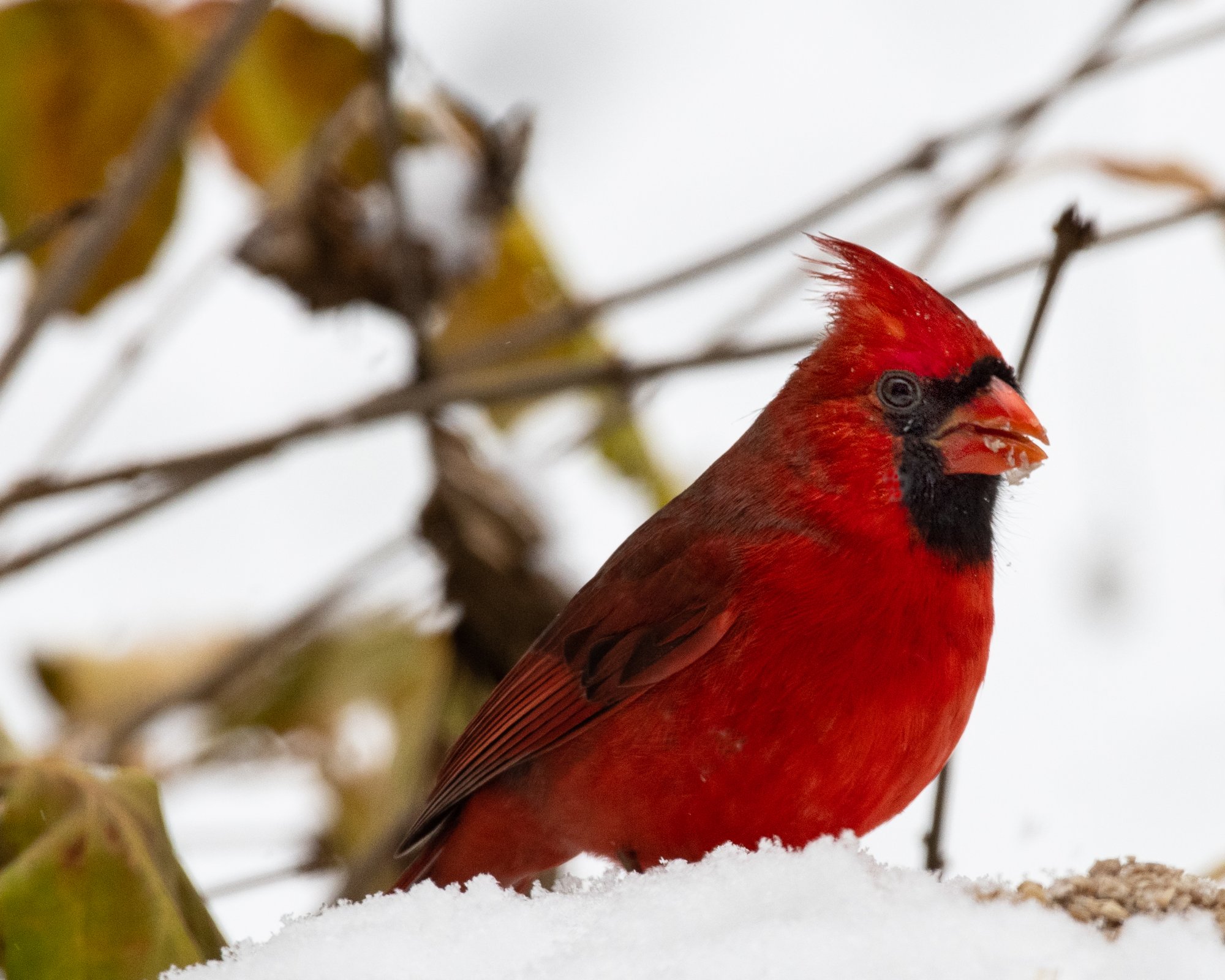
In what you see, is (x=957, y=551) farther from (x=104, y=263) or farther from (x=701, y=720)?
(x=104, y=263)

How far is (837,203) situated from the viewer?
2.35 m

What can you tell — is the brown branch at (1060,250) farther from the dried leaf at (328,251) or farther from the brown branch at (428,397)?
the dried leaf at (328,251)

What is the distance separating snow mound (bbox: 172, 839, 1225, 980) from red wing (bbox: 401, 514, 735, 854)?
433 millimetres

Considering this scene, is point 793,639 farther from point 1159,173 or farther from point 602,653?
point 1159,173

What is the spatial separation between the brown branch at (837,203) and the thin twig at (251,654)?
0.40 meters

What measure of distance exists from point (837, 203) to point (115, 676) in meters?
1.61

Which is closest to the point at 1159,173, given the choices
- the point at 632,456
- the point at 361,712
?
the point at 632,456

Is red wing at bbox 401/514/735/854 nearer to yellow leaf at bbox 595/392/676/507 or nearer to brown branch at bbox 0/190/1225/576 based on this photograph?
brown branch at bbox 0/190/1225/576

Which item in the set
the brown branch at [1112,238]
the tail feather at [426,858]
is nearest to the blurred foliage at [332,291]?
the tail feather at [426,858]

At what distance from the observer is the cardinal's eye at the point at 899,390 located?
2.04m

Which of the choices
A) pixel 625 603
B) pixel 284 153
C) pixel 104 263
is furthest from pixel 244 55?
pixel 625 603

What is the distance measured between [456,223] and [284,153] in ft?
0.95

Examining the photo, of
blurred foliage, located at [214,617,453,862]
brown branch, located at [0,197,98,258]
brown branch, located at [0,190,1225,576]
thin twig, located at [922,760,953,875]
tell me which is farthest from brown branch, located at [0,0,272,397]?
thin twig, located at [922,760,953,875]

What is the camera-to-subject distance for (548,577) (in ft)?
8.58
